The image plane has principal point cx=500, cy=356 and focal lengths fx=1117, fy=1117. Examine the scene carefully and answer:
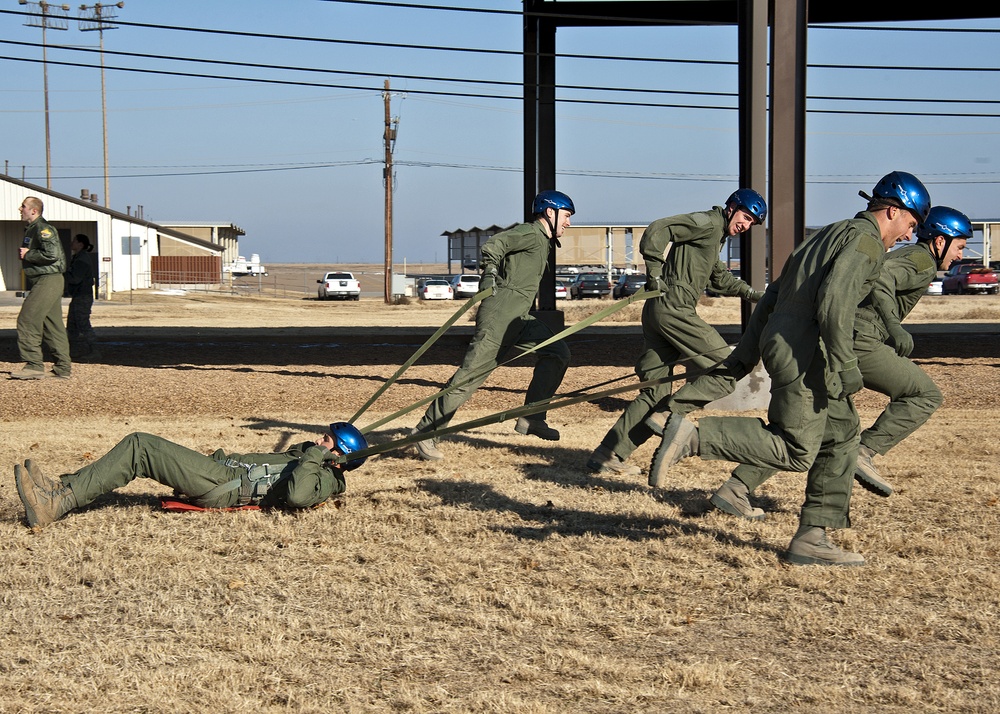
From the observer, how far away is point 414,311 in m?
41.9

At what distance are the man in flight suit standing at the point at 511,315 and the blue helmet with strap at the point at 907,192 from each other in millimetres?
3376

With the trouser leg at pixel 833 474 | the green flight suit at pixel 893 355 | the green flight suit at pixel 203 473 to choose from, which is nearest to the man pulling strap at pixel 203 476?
the green flight suit at pixel 203 473

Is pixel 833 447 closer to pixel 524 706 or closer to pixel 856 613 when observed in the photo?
pixel 856 613

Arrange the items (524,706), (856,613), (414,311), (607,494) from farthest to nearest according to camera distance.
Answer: (414,311), (607,494), (856,613), (524,706)

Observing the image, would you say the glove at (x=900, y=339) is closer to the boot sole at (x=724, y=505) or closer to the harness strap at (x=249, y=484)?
the boot sole at (x=724, y=505)

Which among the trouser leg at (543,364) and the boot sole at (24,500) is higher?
the trouser leg at (543,364)

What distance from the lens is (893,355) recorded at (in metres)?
7.50

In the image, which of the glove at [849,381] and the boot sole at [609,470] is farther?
the boot sole at [609,470]

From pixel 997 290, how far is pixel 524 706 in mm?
51964

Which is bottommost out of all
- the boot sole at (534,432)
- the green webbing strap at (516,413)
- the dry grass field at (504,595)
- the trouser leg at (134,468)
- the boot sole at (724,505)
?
the dry grass field at (504,595)

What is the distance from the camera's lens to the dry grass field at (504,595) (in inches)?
164

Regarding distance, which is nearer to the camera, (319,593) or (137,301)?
(319,593)

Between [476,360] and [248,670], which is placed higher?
[476,360]

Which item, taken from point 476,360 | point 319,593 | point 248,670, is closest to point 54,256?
point 476,360
